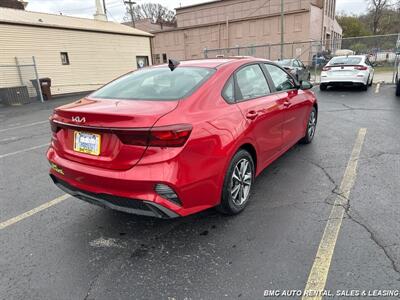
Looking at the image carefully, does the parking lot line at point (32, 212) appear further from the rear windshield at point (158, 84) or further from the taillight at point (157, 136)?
the taillight at point (157, 136)

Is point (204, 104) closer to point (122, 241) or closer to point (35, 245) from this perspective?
point (122, 241)

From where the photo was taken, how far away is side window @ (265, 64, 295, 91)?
4.28 meters

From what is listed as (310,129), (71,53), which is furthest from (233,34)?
(310,129)

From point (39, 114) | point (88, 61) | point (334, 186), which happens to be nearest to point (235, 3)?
point (88, 61)

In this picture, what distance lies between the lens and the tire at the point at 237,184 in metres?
3.09

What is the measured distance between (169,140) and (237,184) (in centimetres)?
112

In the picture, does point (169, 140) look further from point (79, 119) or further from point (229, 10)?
point (229, 10)

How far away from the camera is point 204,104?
9.45 ft

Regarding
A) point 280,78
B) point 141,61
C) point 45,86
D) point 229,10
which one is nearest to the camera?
point 280,78

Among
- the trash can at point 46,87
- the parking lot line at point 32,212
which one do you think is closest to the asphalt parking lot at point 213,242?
the parking lot line at point 32,212

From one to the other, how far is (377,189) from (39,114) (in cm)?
1146

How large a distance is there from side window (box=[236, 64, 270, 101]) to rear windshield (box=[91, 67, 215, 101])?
0.38 metres

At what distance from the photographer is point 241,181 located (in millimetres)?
3363

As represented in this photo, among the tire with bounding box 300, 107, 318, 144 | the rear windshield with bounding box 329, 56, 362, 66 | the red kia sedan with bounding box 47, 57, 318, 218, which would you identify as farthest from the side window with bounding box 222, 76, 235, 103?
the rear windshield with bounding box 329, 56, 362, 66
